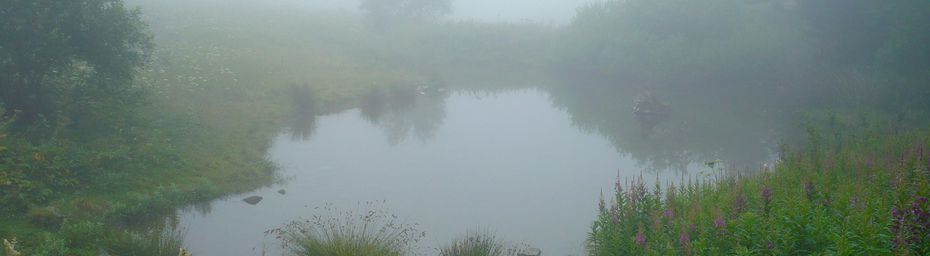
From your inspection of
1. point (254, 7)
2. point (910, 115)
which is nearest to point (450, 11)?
point (254, 7)

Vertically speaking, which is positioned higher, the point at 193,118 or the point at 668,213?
the point at 193,118

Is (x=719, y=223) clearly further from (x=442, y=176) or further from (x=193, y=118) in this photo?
(x=193, y=118)

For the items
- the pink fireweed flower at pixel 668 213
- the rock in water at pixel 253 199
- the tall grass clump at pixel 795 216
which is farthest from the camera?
the rock in water at pixel 253 199

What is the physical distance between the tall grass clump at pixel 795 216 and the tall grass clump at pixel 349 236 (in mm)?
3593

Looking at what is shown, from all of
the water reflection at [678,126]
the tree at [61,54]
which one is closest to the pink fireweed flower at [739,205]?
the water reflection at [678,126]

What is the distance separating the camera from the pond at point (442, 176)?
13.1 meters

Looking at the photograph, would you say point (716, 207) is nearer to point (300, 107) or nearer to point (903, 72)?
point (300, 107)

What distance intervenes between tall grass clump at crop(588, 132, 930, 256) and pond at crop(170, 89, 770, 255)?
294cm

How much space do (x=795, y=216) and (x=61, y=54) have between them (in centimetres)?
1616

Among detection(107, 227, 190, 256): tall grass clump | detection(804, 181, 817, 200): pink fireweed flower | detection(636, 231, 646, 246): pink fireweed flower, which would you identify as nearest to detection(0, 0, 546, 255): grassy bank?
detection(107, 227, 190, 256): tall grass clump

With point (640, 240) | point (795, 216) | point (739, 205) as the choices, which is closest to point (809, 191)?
point (739, 205)

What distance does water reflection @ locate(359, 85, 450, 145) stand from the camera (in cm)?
2230

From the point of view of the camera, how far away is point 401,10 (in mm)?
50156

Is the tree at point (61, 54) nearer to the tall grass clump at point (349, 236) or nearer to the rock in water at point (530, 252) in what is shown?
the tall grass clump at point (349, 236)
